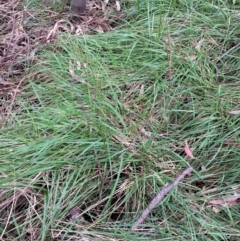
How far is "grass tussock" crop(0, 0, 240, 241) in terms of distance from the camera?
6.35 ft

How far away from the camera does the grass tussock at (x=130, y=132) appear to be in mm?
1935

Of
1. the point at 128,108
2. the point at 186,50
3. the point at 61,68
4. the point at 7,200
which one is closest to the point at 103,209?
the point at 7,200

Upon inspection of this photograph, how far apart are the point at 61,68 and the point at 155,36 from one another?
55cm

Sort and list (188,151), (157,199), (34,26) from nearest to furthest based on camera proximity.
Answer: (157,199) → (188,151) → (34,26)

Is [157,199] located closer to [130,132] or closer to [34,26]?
[130,132]

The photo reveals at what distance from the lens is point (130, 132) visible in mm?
2191

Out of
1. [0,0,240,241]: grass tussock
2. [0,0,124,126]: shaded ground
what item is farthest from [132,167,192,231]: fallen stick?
[0,0,124,126]: shaded ground

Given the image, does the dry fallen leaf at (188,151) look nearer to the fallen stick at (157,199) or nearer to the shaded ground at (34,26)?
the fallen stick at (157,199)

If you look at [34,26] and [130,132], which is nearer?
[130,132]

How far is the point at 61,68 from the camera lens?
8.43ft

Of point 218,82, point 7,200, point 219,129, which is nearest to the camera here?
point 7,200

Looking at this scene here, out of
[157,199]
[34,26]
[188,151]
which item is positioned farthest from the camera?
[34,26]

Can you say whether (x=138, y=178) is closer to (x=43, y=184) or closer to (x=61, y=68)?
(x=43, y=184)

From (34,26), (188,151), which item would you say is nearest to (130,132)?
(188,151)
